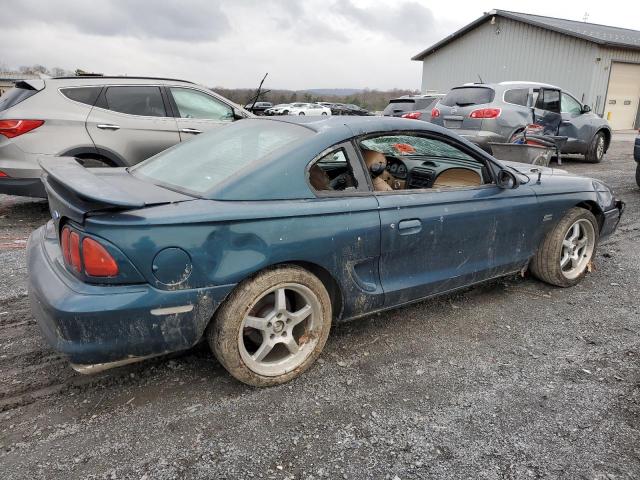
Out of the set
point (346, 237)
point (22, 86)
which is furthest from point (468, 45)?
→ point (346, 237)

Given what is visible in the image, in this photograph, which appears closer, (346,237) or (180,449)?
(180,449)

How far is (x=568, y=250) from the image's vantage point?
402 centimetres

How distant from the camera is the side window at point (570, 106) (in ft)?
34.8

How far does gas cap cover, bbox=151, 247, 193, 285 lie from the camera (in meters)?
2.14

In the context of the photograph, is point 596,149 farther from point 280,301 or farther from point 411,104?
point 280,301

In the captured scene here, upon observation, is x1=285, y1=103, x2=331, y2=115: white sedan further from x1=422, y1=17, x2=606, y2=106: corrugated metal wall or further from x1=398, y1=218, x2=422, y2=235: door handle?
x1=398, y1=218, x2=422, y2=235: door handle

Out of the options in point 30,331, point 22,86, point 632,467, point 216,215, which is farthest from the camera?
point 22,86

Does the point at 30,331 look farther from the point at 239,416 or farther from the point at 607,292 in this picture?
the point at 607,292

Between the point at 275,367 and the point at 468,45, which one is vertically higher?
the point at 468,45

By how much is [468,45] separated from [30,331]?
2884cm

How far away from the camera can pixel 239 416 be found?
2.36 meters

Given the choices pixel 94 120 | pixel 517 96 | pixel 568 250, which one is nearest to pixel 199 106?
pixel 94 120

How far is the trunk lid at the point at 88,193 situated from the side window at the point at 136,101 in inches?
124

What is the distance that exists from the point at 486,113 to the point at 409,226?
7.16 m
